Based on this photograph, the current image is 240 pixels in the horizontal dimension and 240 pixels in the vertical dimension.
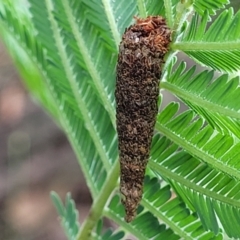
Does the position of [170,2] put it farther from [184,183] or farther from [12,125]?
[12,125]

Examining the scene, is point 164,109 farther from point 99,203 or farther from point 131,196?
point 99,203

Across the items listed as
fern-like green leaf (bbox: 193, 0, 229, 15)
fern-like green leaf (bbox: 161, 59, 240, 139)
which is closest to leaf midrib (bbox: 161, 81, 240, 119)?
fern-like green leaf (bbox: 161, 59, 240, 139)

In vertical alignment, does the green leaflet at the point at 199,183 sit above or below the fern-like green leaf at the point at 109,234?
above

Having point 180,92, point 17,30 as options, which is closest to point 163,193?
point 180,92

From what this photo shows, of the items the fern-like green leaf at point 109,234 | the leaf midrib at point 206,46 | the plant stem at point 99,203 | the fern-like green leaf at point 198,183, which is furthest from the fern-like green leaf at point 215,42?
the fern-like green leaf at point 109,234

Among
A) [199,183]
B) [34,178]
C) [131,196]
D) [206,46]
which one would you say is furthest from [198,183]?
[34,178]

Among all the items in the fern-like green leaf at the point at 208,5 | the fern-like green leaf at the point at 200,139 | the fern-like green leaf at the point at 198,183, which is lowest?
the fern-like green leaf at the point at 198,183

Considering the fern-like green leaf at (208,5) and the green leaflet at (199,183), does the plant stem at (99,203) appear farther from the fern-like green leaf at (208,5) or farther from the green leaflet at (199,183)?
the fern-like green leaf at (208,5)
